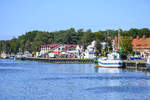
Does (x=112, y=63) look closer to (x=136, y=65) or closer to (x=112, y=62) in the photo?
(x=112, y=62)

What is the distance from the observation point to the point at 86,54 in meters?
142

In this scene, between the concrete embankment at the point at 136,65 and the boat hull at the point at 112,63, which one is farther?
the boat hull at the point at 112,63

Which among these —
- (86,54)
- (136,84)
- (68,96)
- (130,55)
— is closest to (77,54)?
(86,54)

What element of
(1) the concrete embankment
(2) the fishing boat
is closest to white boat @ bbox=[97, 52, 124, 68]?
(2) the fishing boat

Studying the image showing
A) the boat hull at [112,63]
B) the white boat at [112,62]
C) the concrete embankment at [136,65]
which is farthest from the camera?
the white boat at [112,62]

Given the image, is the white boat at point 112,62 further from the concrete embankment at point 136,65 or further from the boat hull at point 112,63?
the concrete embankment at point 136,65

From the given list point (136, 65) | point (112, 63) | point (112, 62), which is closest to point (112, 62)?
point (112, 62)

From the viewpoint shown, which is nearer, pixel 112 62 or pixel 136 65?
pixel 136 65

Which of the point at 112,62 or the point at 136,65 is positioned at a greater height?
the point at 112,62

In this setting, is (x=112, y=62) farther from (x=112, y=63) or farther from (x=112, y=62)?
(x=112, y=63)

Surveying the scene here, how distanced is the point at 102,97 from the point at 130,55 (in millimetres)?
74696

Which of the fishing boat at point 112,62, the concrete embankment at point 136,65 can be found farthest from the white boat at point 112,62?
the concrete embankment at point 136,65

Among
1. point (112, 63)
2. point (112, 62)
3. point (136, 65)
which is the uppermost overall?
point (112, 62)

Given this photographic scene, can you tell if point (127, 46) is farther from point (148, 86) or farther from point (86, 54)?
point (148, 86)
